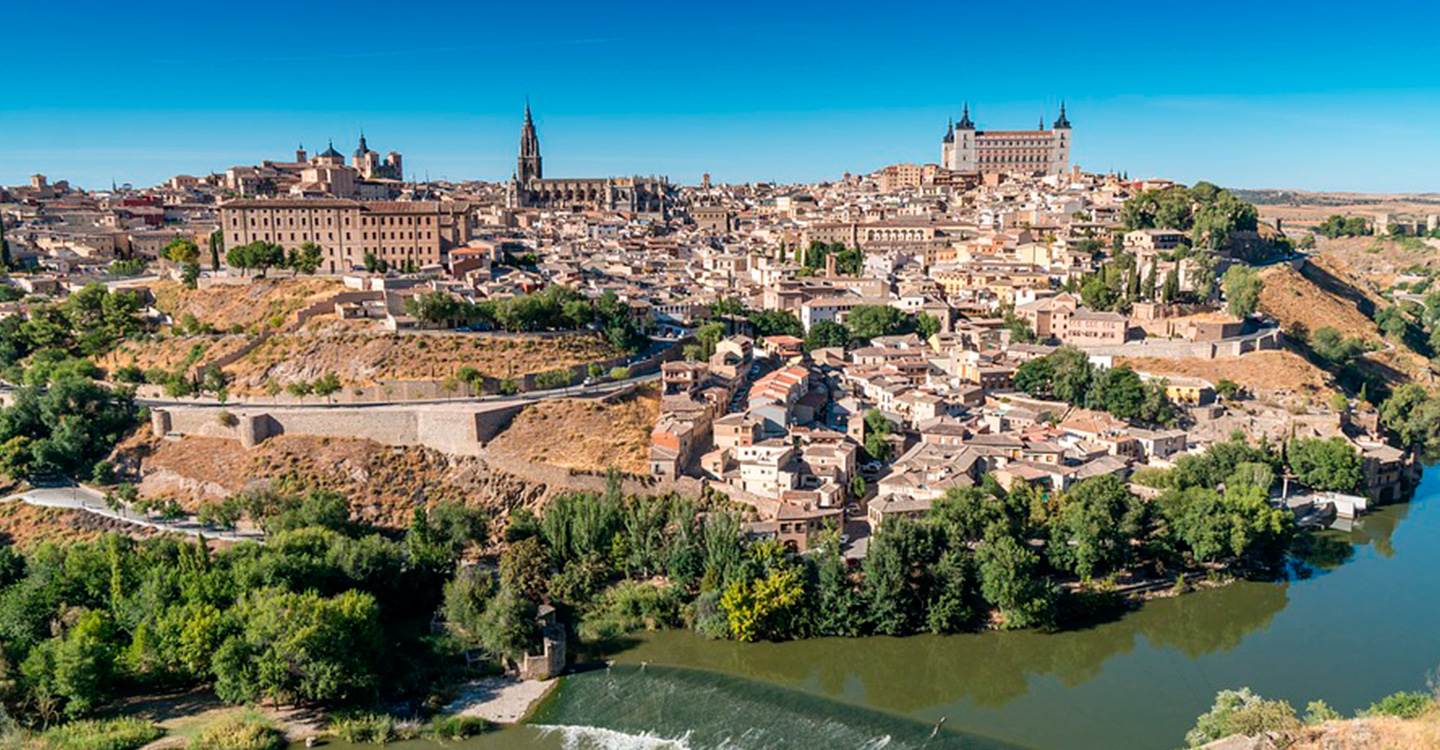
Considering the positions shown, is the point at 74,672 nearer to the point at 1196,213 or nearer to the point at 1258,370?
the point at 1258,370

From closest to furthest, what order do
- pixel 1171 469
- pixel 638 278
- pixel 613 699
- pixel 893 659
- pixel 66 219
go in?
pixel 613 699, pixel 893 659, pixel 1171 469, pixel 638 278, pixel 66 219

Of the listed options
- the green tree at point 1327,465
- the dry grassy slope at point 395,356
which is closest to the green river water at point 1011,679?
the green tree at point 1327,465

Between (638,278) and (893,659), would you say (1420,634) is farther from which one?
(638,278)

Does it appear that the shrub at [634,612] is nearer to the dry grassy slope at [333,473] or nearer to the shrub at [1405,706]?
the dry grassy slope at [333,473]

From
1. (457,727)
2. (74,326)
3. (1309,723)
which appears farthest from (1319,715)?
(74,326)

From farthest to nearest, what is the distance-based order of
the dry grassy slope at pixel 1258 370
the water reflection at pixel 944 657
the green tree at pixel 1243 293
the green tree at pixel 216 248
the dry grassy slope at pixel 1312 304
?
the dry grassy slope at pixel 1312 304, the green tree at pixel 216 248, the green tree at pixel 1243 293, the dry grassy slope at pixel 1258 370, the water reflection at pixel 944 657

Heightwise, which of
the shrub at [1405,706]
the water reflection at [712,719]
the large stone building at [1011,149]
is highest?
the large stone building at [1011,149]

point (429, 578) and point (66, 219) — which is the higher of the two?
point (66, 219)

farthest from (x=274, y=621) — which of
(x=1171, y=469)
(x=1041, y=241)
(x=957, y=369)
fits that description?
(x=1041, y=241)
